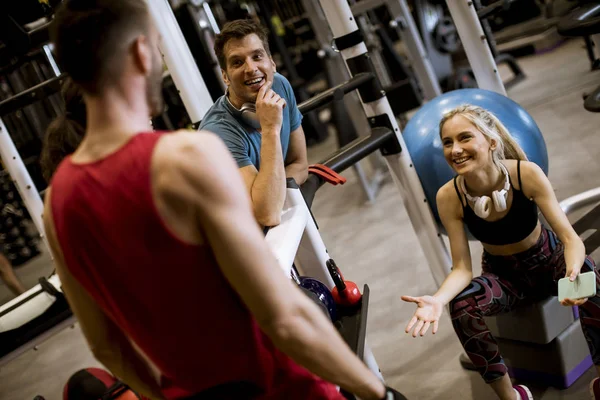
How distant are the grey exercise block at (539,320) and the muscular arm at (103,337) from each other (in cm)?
146

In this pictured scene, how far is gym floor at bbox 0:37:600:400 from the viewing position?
2.62m

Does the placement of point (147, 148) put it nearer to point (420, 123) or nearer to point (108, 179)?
point (108, 179)

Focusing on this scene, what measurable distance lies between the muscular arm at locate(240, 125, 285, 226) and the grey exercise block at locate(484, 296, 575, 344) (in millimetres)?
999

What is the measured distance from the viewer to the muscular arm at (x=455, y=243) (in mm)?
2102

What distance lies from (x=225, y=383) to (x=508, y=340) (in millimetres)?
1596

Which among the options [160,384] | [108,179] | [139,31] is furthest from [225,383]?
[139,31]

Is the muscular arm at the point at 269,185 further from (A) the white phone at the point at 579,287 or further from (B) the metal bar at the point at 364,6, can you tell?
(B) the metal bar at the point at 364,6

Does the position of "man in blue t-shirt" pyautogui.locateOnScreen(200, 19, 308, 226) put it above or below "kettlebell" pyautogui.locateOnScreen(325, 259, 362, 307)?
above

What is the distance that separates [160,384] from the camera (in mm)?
1147

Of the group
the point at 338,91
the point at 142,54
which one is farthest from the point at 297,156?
the point at 142,54

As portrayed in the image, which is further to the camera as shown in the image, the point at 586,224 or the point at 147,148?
the point at 586,224

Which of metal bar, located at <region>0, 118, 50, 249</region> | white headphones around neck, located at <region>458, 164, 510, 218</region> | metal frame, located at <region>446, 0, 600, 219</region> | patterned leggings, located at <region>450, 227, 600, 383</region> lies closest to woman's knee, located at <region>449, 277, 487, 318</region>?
patterned leggings, located at <region>450, 227, 600, 383</region>

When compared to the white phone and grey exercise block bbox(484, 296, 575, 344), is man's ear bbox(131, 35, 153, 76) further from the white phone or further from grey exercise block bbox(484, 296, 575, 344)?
grey exercise block bbox(484, 296, 575, 344)

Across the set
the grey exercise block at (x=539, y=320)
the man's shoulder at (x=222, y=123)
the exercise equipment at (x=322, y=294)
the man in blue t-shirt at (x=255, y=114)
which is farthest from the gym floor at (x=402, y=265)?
the man's shoulder at (x=222, y=123)
